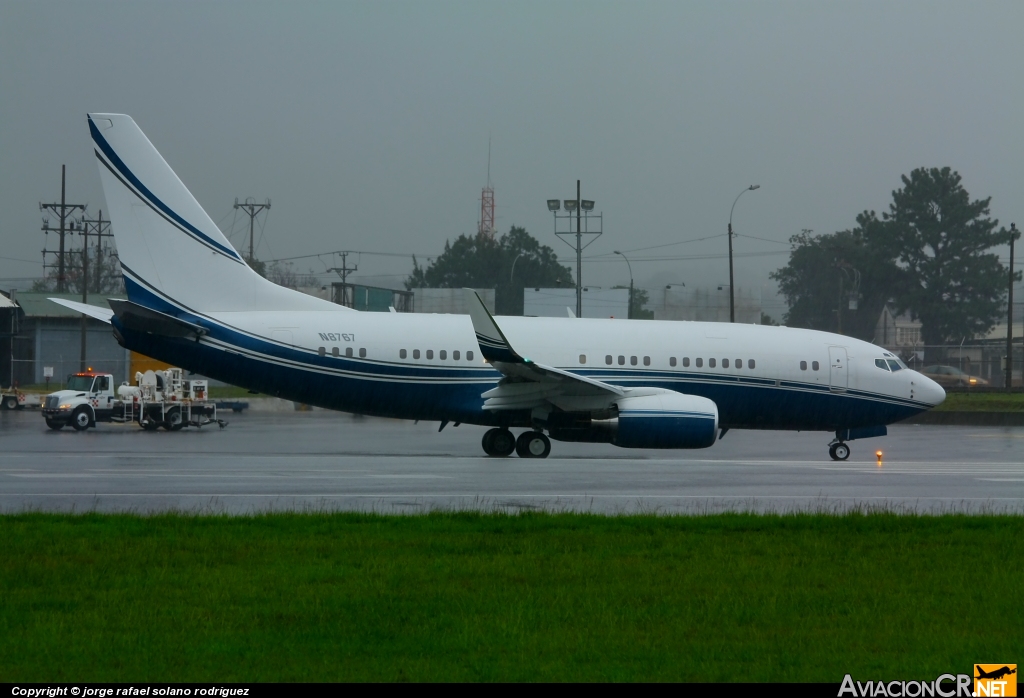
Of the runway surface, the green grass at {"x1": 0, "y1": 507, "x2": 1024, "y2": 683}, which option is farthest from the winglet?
the green grass at {"x1": 0, "y1": 507, "x2": 1024, "y2": 683}

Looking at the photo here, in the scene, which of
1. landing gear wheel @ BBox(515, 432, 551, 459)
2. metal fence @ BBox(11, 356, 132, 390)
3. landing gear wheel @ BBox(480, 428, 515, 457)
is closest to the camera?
landing gear wheel @ BBox(515, 432, 551, 459)

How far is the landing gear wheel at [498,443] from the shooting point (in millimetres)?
23094

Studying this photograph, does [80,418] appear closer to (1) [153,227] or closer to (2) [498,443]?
(1) [153,227]

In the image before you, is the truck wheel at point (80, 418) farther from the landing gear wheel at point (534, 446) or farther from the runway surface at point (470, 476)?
the landing gear wheel at point (534, 446)

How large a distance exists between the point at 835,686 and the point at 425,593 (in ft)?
10.2

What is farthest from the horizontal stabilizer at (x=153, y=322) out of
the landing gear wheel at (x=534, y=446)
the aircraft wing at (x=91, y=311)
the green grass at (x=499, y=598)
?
the green grass at (x=499, y=598)

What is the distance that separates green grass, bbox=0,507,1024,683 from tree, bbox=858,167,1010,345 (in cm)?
8240

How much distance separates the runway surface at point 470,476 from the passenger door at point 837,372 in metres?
1.62

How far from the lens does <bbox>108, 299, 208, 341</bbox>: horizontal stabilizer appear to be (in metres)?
21.1

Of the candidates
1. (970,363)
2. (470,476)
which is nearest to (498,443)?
(470,476)

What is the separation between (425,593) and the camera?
786 cm

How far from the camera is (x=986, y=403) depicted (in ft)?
151

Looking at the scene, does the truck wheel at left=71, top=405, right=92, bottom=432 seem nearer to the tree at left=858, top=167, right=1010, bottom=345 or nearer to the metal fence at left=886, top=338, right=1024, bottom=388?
the metal fence at left=886, top=338, right=1024, bottom=388

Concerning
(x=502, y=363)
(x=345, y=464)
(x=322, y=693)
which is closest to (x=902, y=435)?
(x=502, y=363)
